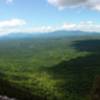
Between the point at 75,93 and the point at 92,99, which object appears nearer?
the point at 92,99

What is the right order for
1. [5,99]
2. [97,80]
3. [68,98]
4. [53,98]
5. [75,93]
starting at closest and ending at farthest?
[5,99] < [97,80] < [53,98] < [68,98] < [75,93]

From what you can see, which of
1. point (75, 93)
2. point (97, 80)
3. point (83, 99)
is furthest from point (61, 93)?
point (97, 80)

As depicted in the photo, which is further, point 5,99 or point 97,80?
point 97,80

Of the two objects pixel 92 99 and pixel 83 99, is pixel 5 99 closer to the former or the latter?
pixel 92 99

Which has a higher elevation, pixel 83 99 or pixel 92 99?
pixel 92 99

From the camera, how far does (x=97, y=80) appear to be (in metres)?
25.2

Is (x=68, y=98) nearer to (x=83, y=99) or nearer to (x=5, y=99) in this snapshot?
(x=83, y=99)

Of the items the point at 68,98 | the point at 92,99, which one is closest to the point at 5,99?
the point at 92,99

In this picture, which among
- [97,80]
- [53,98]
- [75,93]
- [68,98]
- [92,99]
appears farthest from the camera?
[75,93]

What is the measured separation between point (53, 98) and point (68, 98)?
14.2m

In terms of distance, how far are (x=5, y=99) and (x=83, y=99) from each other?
6289 inches

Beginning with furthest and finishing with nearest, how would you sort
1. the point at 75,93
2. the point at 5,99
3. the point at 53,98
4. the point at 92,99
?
the point at 75,93, the point at 53,98, the point at 92,99, the point at 5,99

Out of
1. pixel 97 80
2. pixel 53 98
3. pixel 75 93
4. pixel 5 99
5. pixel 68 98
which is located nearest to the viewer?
pixel 5 99

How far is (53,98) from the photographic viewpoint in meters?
168
